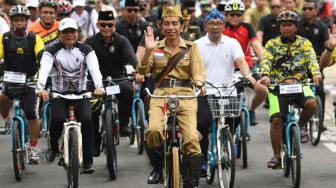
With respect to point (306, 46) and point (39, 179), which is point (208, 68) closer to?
point (306, 46)

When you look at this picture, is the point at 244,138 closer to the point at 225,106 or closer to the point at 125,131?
the point at 225,106

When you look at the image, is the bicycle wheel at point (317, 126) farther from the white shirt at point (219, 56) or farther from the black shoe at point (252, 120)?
the white shirt at point (219, 56)

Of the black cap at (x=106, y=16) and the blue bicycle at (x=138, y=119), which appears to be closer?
the black cap at (x=106, y=16)

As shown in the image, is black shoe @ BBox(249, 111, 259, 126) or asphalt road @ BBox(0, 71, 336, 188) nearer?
asphalt road @ BBox(0, 71, 336, 188)

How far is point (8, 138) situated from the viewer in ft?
57.9

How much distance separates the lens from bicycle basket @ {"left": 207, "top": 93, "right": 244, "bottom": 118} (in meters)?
12.4

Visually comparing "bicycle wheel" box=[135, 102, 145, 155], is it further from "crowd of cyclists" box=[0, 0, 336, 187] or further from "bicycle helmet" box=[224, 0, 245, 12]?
"bicycle helmet" box=[224, 0, 245, 12]

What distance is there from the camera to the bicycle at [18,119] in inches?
532

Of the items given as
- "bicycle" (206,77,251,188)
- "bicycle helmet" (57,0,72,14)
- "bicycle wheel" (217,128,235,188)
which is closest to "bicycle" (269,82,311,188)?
"bicycle" (206,77,251,188)

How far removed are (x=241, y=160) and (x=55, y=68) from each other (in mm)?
3147

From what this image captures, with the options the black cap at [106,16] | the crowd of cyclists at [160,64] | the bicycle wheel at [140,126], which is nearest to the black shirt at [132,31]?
the crowd of cyclists at [160,64]

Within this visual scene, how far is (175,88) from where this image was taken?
1177 cm

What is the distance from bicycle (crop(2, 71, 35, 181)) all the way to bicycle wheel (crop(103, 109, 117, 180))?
1024 millimetres

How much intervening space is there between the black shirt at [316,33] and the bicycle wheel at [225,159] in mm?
5330
